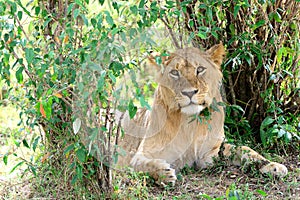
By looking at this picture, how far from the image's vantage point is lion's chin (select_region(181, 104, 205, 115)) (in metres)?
3.67

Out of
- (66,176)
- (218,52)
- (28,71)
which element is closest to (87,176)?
(66,176)

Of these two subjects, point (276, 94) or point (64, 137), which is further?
point (276, 94)

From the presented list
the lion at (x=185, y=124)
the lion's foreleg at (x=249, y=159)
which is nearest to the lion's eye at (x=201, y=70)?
the lion at (x=185, y=124)

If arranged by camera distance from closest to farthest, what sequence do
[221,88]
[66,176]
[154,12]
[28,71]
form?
1. [154,12]
2. [28,71]
3. [66,176]
4. [221,88]

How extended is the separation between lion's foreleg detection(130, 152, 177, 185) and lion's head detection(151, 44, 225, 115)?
0.37 metres

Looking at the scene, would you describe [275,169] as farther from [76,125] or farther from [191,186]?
[76,125]

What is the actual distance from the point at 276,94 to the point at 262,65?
0.87ft

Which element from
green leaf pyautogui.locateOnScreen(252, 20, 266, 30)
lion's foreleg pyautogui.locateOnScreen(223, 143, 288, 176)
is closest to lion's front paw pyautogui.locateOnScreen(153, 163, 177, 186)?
lion's foreleg pyautogui.locateOnScreen(223, 143, 288, 176)

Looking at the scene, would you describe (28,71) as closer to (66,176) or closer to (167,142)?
(66,176)

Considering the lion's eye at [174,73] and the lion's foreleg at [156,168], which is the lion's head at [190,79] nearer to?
the lion's eye at [174,73]

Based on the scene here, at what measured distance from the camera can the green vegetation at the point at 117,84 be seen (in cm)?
285

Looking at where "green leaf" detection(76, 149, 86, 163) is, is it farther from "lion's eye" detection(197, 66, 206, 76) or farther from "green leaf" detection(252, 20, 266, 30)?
"green leaf" detection(252, 20, 266, 30)

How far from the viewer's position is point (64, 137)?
3377mm

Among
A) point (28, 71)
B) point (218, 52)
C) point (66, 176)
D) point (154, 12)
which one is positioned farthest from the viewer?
point (218, 52)
